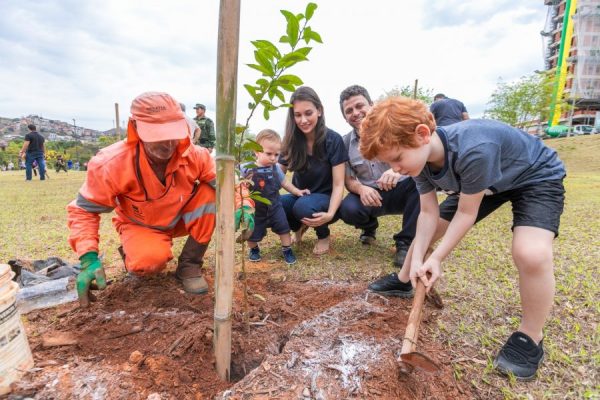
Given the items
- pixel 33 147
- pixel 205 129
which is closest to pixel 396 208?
pixel 205 129

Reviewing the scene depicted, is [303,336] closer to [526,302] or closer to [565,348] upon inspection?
[526,302]

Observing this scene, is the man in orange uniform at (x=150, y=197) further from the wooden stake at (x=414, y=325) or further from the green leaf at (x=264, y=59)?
the wooden stake at (x=414, y=325)

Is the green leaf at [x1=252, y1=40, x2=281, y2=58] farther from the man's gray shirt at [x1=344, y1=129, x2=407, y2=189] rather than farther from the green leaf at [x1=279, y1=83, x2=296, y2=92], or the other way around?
the man's gray shirt at [x1=344, y1=129, x2=407, y2=189]

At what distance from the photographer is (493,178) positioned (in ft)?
4.81

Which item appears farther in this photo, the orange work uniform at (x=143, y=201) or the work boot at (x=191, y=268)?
the work boot at (x=191, y=268)

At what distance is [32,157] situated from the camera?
10453 millimetres

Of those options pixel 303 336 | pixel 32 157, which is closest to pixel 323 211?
pixel 303 336

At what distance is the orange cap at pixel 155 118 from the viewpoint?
1715 millimetres

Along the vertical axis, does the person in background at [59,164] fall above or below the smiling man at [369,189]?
below

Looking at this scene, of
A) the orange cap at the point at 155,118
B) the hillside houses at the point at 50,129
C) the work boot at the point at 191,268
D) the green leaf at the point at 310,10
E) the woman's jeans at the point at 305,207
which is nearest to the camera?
the green leaf at the point at 310,10

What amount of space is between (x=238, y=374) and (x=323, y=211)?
1668mm

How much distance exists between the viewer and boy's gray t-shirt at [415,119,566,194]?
4.69 feet

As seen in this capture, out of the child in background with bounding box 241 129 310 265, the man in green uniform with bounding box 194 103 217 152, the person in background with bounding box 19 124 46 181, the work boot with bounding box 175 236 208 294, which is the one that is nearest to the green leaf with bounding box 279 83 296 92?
the work boot with bounding box 175 236 208 294

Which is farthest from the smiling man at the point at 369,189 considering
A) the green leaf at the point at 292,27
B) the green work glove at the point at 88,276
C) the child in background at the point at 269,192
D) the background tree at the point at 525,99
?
the background tree at the point at 525,99
